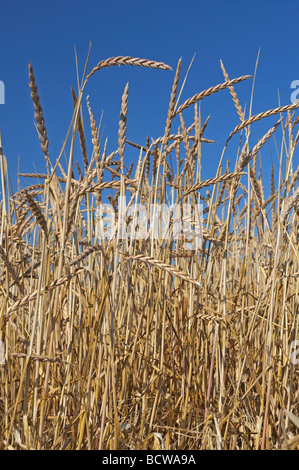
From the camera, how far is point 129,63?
0.92 m

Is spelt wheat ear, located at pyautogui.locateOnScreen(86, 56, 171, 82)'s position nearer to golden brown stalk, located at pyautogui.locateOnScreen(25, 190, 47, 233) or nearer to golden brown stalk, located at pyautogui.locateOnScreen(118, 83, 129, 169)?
golden brown stalk, located at pyautogui.locateOnScreen(118, 83, 129, 169)

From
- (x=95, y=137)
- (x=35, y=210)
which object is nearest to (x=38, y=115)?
(x=35, y=210)

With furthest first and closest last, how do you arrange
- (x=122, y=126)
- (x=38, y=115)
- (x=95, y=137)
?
(x=95, y=137)
(x=122, y=126)
(x=38, y=115)

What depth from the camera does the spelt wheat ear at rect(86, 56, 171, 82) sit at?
2.98ft

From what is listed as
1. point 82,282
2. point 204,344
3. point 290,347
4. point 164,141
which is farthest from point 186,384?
point 164,141

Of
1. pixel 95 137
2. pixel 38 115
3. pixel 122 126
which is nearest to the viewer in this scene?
pixel 38 115

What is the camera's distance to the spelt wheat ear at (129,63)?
0.91 m

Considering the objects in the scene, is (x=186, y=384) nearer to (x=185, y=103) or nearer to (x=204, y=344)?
(x=204, y=344)

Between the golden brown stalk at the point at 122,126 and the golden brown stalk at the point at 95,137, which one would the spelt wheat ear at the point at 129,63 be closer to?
the golden brown stalk at the point at 122,126

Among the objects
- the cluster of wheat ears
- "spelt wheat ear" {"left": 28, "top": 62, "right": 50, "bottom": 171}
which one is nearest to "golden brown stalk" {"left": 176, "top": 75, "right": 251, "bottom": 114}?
the cluster of wheat ears

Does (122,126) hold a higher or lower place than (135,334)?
higher

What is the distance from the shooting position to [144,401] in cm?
119

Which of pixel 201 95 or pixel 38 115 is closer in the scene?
pixel 38 115

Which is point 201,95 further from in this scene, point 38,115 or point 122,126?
point 38,115
